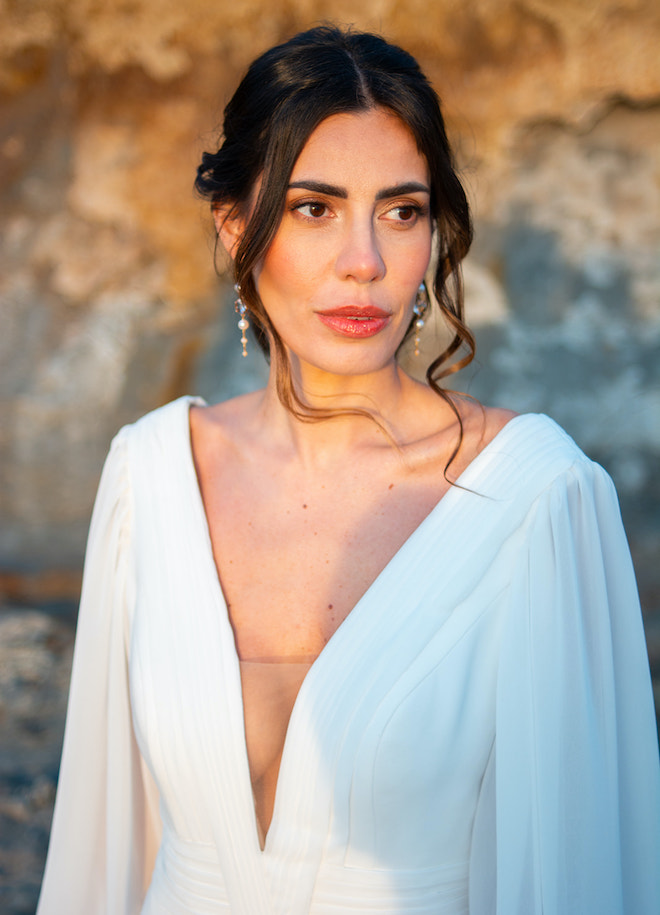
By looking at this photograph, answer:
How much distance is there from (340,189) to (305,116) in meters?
0.15

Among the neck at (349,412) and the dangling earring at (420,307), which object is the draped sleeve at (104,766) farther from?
the dangling earring at (420,307)

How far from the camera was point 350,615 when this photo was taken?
1.53m

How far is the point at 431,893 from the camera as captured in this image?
1.49m

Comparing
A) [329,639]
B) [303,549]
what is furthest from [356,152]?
[329,639]

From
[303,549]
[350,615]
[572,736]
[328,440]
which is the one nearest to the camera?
[572,736]

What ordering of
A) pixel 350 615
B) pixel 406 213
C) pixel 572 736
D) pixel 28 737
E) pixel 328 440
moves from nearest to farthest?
pixel 572 736 → pixel 350 615 → pixel 406 213 → pixel 328 440 → pixel 28 737

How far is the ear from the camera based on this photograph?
70.0 inches

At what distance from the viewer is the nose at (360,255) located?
1.55m

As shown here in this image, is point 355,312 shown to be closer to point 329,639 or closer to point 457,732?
point 329,639

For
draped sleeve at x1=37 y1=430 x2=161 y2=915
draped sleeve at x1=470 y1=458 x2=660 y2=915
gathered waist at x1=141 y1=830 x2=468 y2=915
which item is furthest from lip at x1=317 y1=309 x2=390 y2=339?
gathered waist at x1=141 y1=830 x2=468 y2=915

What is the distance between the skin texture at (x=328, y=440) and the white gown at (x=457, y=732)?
3.6 inches

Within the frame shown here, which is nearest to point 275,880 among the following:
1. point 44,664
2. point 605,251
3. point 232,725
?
point 232,725

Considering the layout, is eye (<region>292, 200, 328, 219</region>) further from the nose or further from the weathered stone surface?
the weathered stone surface

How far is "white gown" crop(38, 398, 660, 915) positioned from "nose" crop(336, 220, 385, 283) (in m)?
0.38
